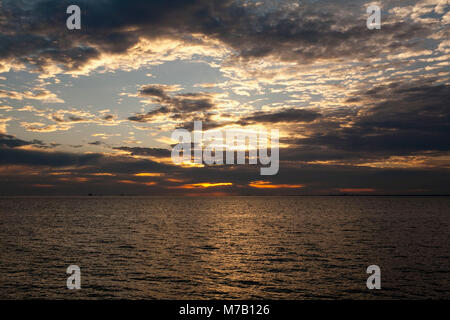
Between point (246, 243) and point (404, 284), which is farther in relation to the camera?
point (246, 243)

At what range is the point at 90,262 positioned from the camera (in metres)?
44.5

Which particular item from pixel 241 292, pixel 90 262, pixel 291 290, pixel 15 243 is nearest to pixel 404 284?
pixel 291 290

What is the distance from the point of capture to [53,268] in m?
40.8

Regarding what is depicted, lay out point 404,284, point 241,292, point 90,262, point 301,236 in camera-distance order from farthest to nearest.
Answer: point 301,236, point 90,262, point 404,284, point 241,292

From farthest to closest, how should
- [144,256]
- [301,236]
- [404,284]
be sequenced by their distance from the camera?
[301,236] → [144,256] → [404,284]
